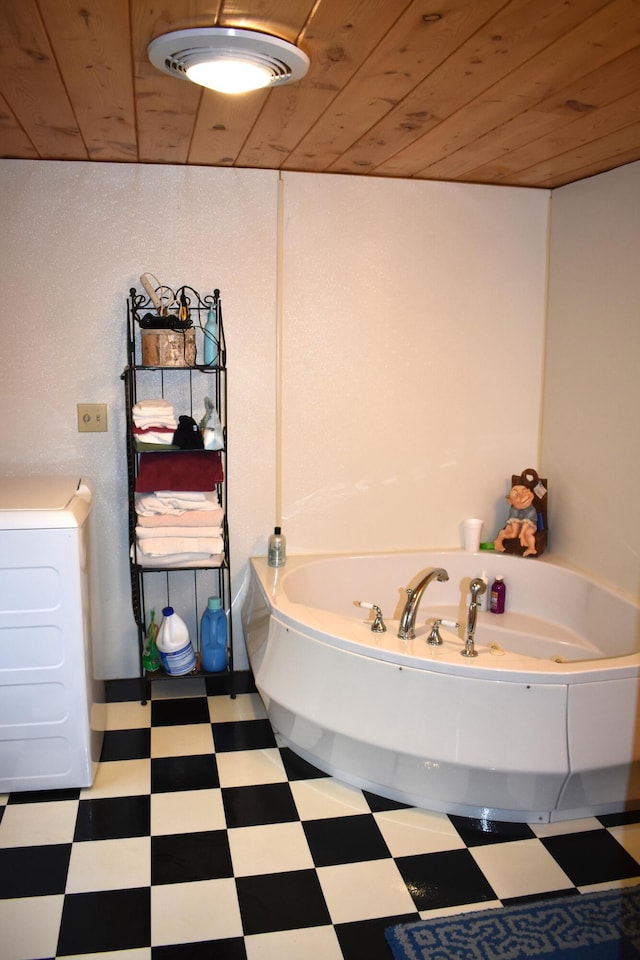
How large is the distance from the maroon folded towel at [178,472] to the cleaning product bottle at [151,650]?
645mm

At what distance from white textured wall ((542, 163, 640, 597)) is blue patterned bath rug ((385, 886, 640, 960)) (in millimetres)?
1172

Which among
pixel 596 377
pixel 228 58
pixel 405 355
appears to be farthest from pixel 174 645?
pixel 228 58

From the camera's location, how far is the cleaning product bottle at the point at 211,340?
9.69 feet

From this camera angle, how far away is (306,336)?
3162mm

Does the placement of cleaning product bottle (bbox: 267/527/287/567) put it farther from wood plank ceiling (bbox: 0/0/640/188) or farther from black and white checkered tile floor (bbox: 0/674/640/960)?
wood plank ceiling (bbox: 0/0/640/188)

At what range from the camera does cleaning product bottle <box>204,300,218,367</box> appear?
2.95 m

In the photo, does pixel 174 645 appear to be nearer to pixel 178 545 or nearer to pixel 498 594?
pixel 178 545

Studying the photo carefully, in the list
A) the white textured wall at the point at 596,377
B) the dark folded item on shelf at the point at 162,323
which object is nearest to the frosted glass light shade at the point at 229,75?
the dark folded item on shelf at the point at 162,323

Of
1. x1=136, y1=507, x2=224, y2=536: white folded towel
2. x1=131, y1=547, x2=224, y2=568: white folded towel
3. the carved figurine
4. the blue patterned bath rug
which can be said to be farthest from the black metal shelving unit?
the blue patterned bath rug

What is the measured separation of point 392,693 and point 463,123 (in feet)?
5.44

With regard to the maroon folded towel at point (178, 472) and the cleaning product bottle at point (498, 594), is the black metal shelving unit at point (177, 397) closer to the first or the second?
the maroon folded towel at point (178, 472)

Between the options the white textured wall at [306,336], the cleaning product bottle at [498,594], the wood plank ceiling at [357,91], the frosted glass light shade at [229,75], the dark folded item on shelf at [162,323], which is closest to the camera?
the wood plank ceiling at [357,91]

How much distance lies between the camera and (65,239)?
292cm

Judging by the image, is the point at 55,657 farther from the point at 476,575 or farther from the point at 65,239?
the point at 476,575
